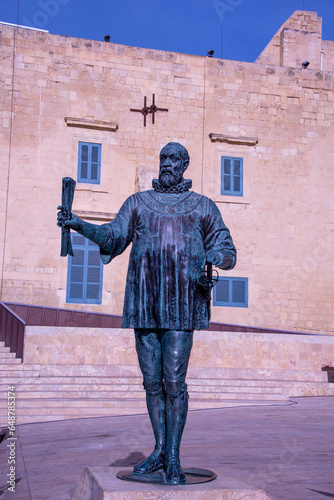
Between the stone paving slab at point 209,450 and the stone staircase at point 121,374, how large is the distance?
0.81m

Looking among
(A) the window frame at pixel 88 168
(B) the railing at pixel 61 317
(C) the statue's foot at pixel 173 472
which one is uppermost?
(A) the window frame at pixel 88 168

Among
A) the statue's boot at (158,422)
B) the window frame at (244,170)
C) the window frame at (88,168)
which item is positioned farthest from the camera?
the window frame at (244,170)

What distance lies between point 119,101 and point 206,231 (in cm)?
1450

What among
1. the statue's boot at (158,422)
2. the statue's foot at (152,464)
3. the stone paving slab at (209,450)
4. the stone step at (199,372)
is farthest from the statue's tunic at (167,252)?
the stone step at (199,372)

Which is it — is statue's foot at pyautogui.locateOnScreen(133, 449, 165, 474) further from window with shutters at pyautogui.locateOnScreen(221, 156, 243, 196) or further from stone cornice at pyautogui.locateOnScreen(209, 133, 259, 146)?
stone cornice at pyautogui.locateOnScreen(209, 133, 259, 146)

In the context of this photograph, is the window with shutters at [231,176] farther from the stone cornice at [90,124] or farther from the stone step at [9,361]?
the stone step at [9,361]

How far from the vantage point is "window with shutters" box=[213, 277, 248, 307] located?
58.9ft

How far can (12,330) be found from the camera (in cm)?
1195

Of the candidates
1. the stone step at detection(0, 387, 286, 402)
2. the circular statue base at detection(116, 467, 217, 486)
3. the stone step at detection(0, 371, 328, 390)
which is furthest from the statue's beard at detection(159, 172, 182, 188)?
the stone step at detection(0, 371, 328, 390)

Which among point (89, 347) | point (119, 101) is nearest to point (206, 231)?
point (89, 347)

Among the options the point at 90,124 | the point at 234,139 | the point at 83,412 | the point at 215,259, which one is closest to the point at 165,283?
the point at 215,259

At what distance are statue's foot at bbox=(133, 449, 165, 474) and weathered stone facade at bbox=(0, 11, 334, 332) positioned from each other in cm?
1301

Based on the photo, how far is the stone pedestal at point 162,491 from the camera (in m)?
3.30

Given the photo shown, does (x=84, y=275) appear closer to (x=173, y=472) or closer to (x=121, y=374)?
A: (x=121, y=374)
